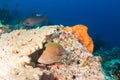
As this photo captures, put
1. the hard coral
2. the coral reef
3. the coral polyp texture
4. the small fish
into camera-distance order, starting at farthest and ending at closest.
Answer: the coral reef, the hard coral, the small fish, the coral polyp texture

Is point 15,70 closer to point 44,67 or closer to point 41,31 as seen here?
point 44,67

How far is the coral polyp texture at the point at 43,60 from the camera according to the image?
372cm

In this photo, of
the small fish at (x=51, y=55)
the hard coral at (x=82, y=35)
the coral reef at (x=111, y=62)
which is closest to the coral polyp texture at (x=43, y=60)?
the small fish at (x=51, y=55)

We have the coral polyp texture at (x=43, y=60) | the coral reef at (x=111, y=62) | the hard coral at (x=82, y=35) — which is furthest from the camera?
the coral reef at (x=111, y=62)

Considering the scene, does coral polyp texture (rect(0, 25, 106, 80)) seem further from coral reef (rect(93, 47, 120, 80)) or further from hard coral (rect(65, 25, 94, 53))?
coral reef (rect(93, 47, 120, 80))

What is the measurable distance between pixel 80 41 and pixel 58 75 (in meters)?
1.46

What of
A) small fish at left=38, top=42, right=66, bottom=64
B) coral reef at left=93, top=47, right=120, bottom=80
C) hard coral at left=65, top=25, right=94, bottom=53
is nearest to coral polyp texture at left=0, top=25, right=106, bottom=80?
small fish at left=38, top=42, right=66, bottom=64

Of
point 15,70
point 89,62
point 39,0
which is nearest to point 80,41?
point 89,62

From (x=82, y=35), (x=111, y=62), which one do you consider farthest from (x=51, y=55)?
(x=111, y=62)

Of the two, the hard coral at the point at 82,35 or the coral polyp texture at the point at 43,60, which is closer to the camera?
the coral polyp texture at the point at 43,60

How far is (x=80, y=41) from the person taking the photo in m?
5.07

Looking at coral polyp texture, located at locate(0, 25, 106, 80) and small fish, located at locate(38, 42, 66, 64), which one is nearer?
coral polyp texture, located at locate(0, 25, 106, 80)

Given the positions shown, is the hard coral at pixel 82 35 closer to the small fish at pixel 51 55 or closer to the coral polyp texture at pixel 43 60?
the coral polyp texture at pixel 43 60

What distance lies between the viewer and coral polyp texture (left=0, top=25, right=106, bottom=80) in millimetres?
3721
